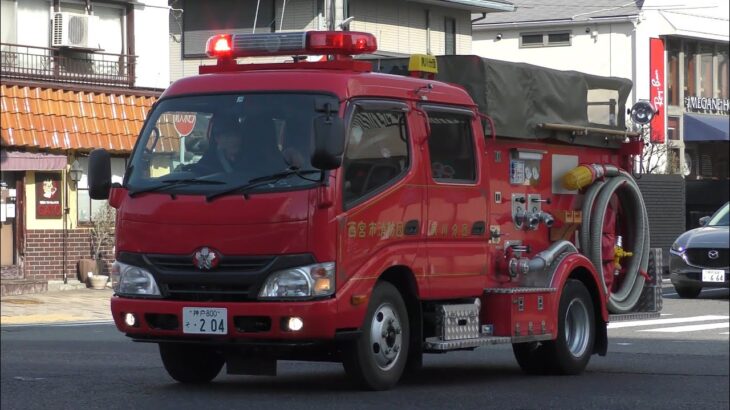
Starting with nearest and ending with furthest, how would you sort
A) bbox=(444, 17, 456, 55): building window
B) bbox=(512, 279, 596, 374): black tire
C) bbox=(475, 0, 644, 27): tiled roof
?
bbox=(512, 279, 596, 374): black tire, bbox=(444, 17, 456, 55): building window, bbox=(475, 0, 644, 27): tiled roof

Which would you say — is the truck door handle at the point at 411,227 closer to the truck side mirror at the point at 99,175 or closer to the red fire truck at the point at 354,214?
the red fire truck at the point at 354,214

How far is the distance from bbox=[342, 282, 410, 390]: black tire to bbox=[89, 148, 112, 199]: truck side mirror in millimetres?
2142

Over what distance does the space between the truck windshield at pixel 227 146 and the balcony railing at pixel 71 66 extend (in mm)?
14843

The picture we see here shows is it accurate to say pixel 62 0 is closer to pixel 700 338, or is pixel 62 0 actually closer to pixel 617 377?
pixel 700 338

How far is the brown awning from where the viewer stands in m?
26.6

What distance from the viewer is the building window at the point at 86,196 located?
2881 cm

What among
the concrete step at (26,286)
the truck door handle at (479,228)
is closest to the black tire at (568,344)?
the truck door handle at (479,228)

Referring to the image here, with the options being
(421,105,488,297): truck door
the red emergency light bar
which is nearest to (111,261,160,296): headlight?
the red emergency light bar

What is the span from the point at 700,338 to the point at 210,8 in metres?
21.3

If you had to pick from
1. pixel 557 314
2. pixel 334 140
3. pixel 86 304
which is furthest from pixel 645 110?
pixel 86 304

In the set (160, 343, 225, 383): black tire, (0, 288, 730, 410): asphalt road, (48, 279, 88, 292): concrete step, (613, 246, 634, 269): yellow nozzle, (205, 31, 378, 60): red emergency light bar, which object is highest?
(205, 31, 378, 60): red emergency light bar

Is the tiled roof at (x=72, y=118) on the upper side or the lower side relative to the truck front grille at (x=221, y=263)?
upper

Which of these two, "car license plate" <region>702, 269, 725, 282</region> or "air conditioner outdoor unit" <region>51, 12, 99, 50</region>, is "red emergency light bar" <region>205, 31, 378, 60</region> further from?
"air conditioner outdoor unit" <region>51, 12, 99, 50</region>

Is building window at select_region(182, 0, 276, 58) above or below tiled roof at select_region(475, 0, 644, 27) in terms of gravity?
below
